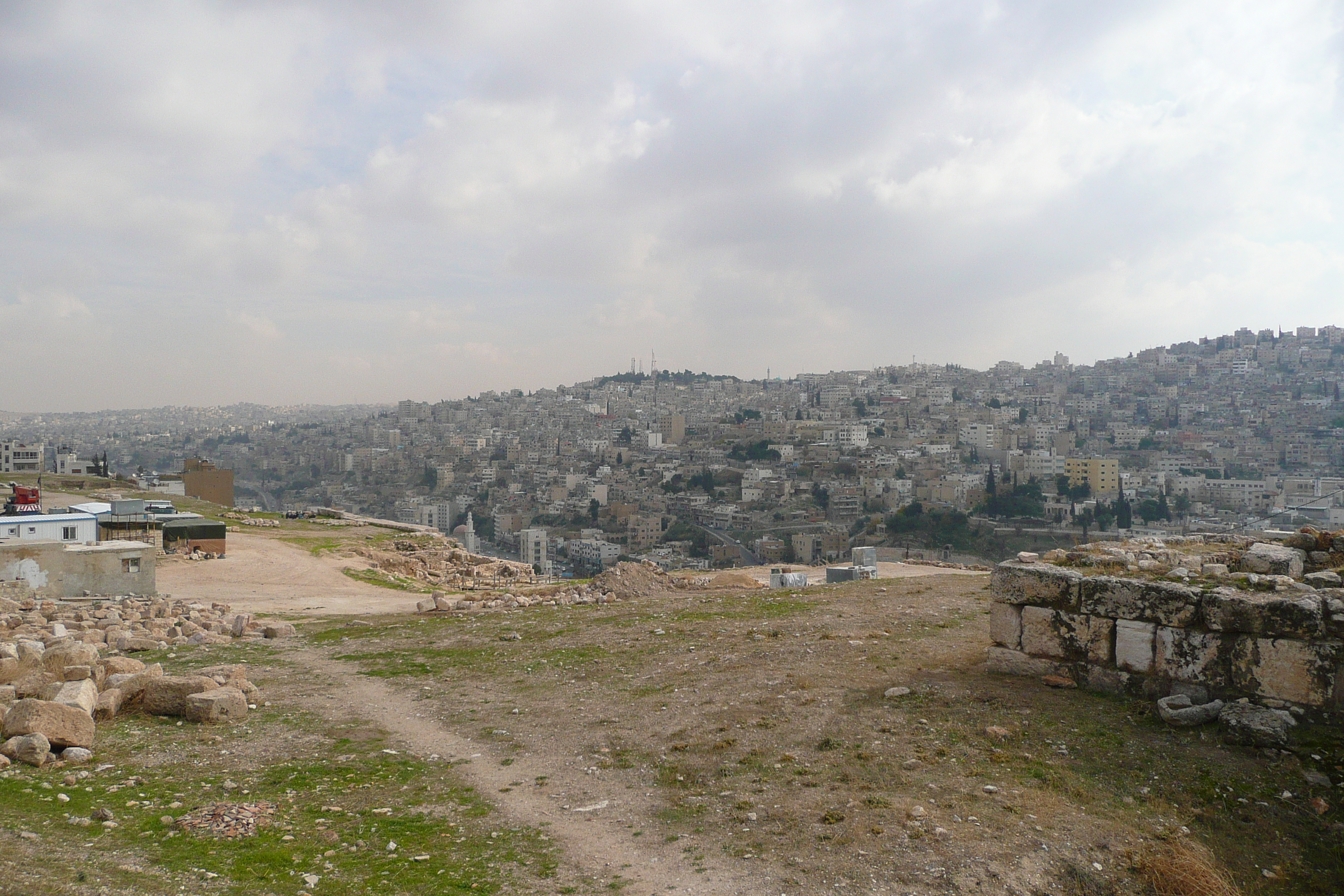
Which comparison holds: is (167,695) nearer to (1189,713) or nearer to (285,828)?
(285,828)

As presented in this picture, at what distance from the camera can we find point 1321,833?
5.60 meters

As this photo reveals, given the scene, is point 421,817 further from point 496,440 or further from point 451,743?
point 496,440

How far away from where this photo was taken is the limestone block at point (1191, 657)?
7566 mm


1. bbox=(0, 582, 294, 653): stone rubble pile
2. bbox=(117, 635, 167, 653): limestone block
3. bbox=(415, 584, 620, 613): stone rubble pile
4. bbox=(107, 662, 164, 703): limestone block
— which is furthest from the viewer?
bbox=(415, 584, 620, 613): stone rubble pile

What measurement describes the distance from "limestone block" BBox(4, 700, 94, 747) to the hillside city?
58.4m

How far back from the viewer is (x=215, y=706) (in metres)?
8.70

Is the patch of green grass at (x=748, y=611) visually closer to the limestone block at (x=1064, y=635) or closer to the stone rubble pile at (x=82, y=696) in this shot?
the limestone block at (x=1064, y=635)

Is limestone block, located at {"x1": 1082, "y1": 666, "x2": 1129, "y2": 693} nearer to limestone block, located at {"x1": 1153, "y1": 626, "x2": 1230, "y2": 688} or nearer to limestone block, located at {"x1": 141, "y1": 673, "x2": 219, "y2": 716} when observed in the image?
limestone block, located at {"x1": 1153, "y1": 626, "x2": 1230, "y2": 688}

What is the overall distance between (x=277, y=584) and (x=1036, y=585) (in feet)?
75.4

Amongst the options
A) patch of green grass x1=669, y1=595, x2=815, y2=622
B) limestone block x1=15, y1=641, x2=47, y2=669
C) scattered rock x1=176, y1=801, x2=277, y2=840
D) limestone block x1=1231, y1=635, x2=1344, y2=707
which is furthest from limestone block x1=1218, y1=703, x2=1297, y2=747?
limestone block x1=15, y1=641, x2=47, y2=669

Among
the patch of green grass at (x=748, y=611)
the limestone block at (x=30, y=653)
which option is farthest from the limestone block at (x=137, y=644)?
the patch of green grass at (x=748, y=611)

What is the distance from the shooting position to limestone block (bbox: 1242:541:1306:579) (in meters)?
9.27

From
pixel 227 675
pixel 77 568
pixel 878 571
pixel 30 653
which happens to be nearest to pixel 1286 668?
pixel 227 675

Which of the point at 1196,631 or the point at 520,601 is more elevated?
the point at 1196,631
